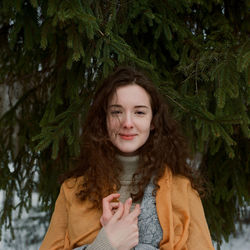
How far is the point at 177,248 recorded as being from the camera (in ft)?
5.25

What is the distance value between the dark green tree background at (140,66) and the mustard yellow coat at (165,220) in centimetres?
48

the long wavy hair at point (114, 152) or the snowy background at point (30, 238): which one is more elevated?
the long wavy hair at point (114, 152)

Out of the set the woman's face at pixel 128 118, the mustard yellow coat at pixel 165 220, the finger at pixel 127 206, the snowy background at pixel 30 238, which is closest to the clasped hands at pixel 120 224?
the finger at pixel 127 206

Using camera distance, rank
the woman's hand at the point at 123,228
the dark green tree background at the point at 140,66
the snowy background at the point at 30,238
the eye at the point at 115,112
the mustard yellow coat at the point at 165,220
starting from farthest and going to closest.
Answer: the snowy background at the point at 30,238, the dark green tree background at the point at 140,66, the eye at the point at 115,112, the mustard yellow coat at the point at 165,220, the woman's hand at the point at 123,228

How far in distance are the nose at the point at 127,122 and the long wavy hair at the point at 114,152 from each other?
0.17 meters

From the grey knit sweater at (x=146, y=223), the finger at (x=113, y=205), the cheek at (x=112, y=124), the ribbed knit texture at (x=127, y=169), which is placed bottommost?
the grey knit sweater at (x=146, y=223)

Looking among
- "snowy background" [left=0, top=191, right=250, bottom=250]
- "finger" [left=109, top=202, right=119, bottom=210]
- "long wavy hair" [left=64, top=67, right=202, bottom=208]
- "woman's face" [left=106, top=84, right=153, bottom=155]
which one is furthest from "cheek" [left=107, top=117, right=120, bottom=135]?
"snowy background" [left=0, top=191, right=250, bottom=250]

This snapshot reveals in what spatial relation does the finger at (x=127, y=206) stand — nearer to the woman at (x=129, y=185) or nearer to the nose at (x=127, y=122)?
the woman at (x=129, y=185)

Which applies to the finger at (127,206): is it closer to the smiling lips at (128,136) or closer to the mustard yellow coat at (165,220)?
the mustard yellow coat at (165,220)

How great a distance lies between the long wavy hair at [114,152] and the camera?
5.74 feet

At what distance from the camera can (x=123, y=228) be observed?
1.53 metres

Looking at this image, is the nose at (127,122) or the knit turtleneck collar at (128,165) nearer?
the nose at (127,122)

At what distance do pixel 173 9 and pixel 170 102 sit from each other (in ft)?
2.33

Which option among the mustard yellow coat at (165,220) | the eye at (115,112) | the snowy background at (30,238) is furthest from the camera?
the snowy background at (30,238)
